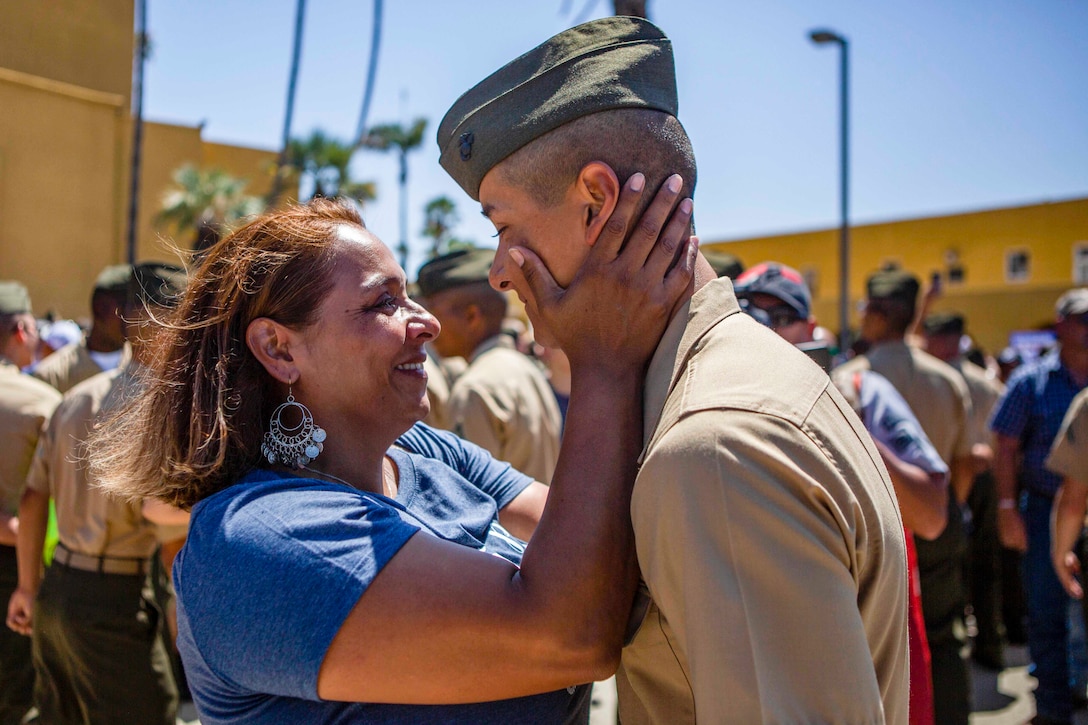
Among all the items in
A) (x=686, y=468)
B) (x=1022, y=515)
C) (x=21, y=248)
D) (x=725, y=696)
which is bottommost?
(x=1022, y=515)

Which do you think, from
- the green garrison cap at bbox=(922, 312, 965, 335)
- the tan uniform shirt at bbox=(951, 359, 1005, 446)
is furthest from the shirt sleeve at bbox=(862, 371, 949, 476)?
the green garrison cap at bbox=(922, 312, 965, 335)

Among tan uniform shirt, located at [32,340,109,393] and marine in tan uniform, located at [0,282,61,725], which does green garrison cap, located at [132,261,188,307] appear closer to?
marine in tan uniform, located at [0,282,61,725]

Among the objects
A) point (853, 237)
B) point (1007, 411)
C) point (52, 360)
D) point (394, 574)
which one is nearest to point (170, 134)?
point (52, 360)

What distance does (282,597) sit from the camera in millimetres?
1456

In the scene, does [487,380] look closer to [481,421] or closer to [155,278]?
[481,421]

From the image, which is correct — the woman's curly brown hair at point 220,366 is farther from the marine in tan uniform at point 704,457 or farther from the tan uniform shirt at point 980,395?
the tan uniform shirt at point 980,395

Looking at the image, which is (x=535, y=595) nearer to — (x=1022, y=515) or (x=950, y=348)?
(x=1022, y=515)

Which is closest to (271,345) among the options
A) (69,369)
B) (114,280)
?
(114,280)

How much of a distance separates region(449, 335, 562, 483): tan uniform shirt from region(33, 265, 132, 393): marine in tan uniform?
175 centimetres

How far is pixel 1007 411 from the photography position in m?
5.58

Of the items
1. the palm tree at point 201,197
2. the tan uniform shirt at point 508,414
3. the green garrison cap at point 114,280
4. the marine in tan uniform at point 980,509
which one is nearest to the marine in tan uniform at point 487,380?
the tan uniform shirt at point 508,414

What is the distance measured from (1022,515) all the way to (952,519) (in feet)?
4.65

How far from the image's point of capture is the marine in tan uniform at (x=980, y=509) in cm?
620

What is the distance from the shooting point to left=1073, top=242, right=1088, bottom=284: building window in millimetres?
24828
